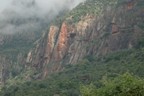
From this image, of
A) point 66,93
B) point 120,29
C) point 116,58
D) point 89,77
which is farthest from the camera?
point 120,29

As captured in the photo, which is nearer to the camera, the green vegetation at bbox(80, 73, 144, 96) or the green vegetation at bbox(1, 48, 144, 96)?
the green vegetation at bbox(80, 73, 144, 96)

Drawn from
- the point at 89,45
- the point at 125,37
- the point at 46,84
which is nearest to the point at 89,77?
the point at 46,84

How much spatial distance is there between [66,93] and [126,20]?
5503cm

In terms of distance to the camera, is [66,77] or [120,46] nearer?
[66,77]

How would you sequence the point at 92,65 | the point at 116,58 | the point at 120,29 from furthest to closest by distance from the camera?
the point at 120,29
the point at 92,65
the point at 116,58

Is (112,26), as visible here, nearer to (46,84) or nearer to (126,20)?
(126,20)

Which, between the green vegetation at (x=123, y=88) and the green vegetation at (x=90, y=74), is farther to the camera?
the green vegetation at (x=90, y=74)

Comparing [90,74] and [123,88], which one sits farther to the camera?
[90,74]

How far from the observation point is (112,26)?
7131 inches

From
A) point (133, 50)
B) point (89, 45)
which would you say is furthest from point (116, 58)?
point (89, 45)

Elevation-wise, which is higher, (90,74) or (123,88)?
(123,88)

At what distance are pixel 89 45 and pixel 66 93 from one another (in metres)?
68.3

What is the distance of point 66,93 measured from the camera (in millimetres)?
127875

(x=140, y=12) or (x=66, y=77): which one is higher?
(x=140, y=12)
